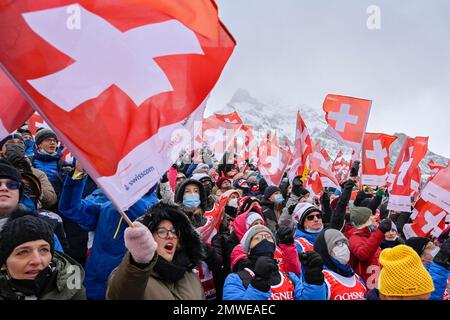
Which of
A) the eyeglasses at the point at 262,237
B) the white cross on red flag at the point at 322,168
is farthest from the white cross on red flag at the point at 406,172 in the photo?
the eyeglasses at the point at 262,237

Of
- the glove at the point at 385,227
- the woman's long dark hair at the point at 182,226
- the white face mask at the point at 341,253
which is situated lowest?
the glove at the point at 385,227

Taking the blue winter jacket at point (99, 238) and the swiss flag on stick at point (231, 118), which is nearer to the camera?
the blue winter jacket at point (99, 238)

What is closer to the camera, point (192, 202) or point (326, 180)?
point (192, 202)

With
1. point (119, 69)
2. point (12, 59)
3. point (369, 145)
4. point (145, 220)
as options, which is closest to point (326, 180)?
point (369, 145)

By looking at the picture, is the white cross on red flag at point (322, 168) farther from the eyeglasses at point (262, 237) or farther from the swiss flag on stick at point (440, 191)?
the eyeglasses at point (262, 237)

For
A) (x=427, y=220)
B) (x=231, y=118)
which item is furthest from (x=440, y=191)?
(x=231, y=118)

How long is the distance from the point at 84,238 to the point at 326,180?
5042mm

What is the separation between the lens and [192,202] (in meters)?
4.39

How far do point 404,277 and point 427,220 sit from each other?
157 inches

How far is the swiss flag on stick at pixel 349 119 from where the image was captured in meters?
6.66

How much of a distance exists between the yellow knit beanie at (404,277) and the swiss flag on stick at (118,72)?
171 cm

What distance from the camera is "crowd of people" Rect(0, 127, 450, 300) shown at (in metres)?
2.11

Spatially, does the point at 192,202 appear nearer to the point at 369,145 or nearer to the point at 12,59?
the point at 12,59

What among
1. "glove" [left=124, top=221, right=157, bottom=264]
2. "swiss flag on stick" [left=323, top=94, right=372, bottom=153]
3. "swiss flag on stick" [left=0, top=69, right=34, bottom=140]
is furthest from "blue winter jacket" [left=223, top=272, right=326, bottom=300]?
"swiss flag on stick" [left=323, top=94, right=372, bottom=153]
